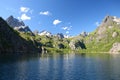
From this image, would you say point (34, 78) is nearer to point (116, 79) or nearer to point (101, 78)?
point (101, 78)

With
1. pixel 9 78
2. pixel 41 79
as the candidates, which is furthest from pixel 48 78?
pixel 9 78

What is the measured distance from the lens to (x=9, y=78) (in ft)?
309

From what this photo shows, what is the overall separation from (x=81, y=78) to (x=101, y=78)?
31.8 feet

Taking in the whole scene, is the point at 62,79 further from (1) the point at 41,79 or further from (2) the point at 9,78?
(2) the point at 9,78

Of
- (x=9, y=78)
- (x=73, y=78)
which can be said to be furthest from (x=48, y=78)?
(x=9, y=78)

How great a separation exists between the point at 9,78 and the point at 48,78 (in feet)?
59.3

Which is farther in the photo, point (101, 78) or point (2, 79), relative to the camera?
point (101, 78)

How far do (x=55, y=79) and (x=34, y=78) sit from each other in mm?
10164

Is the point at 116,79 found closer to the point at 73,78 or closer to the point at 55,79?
the point at 73,78

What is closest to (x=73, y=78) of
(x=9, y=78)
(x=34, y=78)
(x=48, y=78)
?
(x=48, y=78)

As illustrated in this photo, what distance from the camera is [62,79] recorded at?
95.4 m

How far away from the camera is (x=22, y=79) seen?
92875 millimetres

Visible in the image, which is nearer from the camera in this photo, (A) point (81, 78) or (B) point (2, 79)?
(B) point (2, 79)

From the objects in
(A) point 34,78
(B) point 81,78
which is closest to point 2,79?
(A) point 34,78
